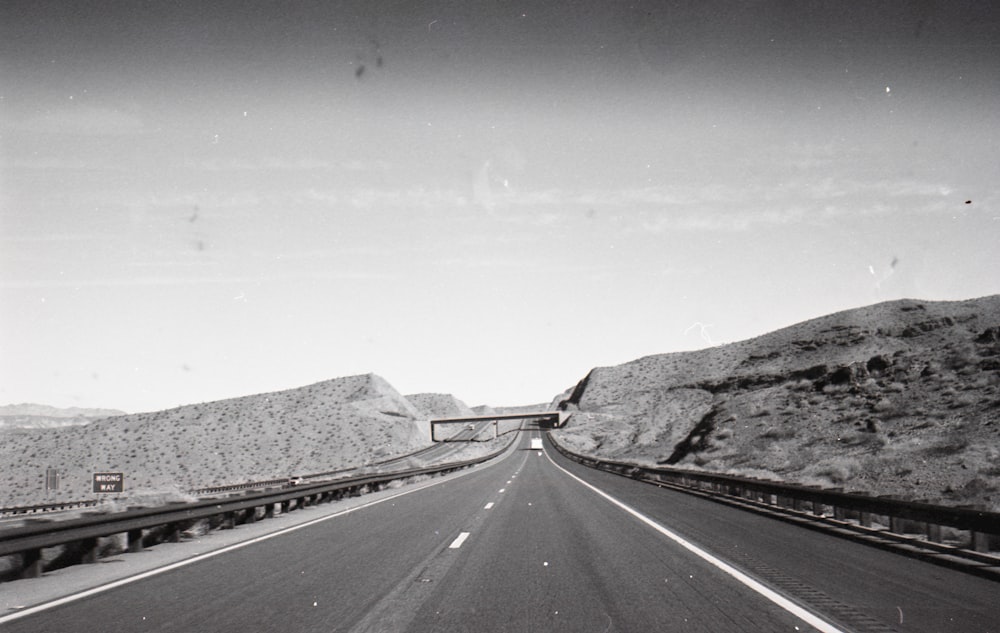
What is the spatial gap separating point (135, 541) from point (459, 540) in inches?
194

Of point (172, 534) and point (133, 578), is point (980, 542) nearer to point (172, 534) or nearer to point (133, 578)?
point (133, 578)

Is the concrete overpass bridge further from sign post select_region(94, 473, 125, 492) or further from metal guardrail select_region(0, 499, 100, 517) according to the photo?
metal guardrail select_region(0, 499, 100, 517)

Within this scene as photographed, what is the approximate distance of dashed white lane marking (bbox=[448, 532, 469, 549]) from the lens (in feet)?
33.4

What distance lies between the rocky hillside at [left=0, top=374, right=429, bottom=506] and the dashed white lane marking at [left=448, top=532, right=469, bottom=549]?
5743 cm

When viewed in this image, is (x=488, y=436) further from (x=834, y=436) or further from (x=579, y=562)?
(x=579, y=562)

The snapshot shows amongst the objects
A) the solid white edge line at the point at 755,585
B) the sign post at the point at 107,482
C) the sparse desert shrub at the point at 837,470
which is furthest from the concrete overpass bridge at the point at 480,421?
the solid white edge line at the point at 755,585

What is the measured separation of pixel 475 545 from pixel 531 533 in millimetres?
1737

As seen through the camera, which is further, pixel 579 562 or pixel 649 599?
pixel 579 562

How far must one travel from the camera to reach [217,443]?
88062 mm

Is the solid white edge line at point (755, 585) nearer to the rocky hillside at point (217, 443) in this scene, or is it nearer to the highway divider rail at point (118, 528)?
the highway divider rail at point (118, 528)

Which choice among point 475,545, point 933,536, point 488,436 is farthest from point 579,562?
point 488,436

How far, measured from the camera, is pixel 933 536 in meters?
10.3

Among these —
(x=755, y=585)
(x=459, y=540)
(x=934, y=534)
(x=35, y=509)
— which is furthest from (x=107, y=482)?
(x=934, y=534)

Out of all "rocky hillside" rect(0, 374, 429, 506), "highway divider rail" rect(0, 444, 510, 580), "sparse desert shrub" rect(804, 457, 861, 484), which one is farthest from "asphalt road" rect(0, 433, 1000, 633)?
"rocky hillside" rect(0, 374, 429, 506)
